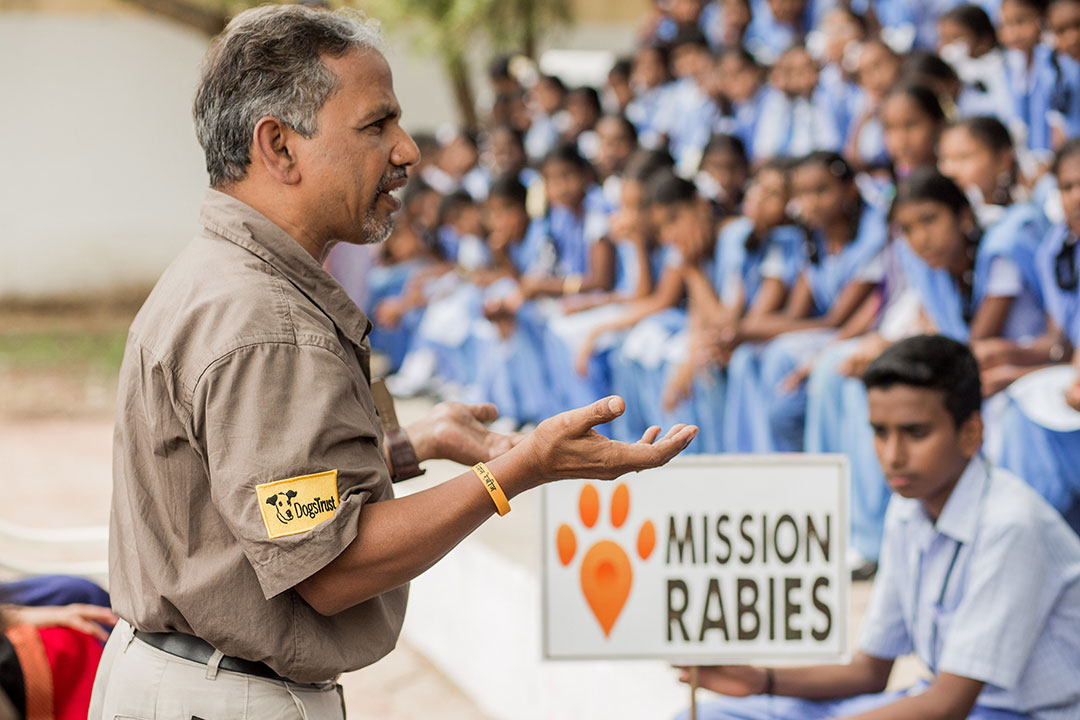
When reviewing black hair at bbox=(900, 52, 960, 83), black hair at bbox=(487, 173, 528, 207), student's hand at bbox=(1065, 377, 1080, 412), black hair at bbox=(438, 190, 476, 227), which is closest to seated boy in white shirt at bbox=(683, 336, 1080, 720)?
student's hand at bbox=(1065, 377, 1080, 412)

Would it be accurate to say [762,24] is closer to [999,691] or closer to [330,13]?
[999,691]

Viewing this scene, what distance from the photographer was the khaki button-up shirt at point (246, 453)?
1.42 metres

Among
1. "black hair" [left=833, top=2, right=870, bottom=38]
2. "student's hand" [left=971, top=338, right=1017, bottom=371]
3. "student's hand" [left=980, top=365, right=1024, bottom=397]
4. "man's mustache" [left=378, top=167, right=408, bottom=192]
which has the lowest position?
"student's hand" [left=980, top=365, right=1024, bottom=397]

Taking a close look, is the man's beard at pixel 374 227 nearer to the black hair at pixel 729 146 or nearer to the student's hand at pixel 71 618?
the student's hand at pixel 71 618

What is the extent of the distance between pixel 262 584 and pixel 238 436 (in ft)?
0.54

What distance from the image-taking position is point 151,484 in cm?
156

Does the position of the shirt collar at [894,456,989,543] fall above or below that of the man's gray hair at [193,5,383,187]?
below

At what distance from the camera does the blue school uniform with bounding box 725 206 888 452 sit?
14.2 ft

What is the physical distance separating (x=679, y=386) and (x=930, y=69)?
1.54 meters

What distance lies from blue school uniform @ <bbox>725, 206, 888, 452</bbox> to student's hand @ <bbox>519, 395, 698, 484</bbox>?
2.85 meters

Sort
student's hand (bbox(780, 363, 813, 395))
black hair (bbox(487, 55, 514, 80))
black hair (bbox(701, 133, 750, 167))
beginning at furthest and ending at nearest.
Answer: black hair (bbox(487, 55, 514, 80)), black hair (bbox(701, 133, 750, 167)), student's hand (bbox(780, 363, 813, 395))

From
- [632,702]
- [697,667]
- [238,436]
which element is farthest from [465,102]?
[238,436]

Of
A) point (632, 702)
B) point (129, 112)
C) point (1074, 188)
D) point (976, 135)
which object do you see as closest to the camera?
point (632, 702)

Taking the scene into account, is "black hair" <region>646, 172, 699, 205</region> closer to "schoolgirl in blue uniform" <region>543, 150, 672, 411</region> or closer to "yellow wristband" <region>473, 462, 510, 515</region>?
"schoolgirl in blue uniform" <region>543, 150, 672, 411</region>
